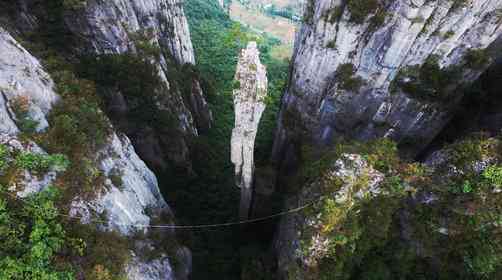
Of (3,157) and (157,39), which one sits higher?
(3,157)

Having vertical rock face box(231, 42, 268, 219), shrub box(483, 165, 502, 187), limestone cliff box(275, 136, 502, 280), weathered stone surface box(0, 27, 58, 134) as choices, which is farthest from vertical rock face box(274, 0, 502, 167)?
weathered stone surface box(0, 27, 58, 134)

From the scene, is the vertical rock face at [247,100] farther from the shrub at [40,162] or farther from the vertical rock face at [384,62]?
the shrub at [40,162]

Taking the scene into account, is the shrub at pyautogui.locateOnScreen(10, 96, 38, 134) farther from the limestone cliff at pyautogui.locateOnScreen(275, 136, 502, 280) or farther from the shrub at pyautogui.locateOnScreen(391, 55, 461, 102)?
the shrub at pyautogui.locateOnScreen(391, 55, 461, 102)

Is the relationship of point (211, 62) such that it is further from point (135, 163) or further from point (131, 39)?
point (135, 163)

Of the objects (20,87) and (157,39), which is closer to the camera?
(20,87)

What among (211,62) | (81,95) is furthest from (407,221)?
(211,62)

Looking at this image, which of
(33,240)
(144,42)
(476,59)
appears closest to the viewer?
(33,240)

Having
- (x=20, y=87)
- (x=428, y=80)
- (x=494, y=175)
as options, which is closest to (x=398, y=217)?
(x=494, y=175)

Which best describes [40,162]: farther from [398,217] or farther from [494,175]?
[494,175]
